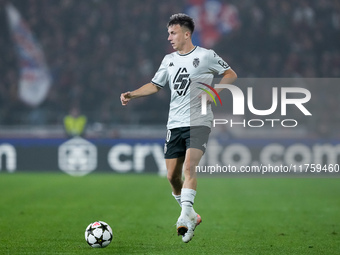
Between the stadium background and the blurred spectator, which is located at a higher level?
the stadium background

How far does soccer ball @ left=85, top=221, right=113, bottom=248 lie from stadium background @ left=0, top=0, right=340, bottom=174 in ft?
42.5

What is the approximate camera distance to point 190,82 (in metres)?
6.86

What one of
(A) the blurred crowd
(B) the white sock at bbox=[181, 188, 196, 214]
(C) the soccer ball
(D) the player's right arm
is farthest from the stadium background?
(B) the white sock at bbox=[181, 188, 196, 214]

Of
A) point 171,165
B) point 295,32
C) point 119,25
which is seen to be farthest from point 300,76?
point 171,165

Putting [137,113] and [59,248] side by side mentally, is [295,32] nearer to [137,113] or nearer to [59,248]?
[137,113]

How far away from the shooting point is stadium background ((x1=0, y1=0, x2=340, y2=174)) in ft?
67.7

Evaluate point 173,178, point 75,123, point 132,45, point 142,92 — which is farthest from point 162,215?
point 132,45

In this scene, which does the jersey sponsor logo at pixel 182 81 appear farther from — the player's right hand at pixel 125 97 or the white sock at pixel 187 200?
the white sock at pixel 187 200

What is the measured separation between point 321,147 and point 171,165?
12188mm

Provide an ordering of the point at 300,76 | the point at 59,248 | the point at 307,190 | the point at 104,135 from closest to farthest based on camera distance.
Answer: the point at 59,248 < the point at 307,190 < the point at 104,135 < the point at 300,76

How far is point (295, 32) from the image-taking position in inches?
970

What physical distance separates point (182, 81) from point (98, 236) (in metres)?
1.85

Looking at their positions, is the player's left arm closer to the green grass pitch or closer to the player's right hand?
the player's right hand

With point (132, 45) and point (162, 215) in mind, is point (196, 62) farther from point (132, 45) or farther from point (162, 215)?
point (132, 45)
